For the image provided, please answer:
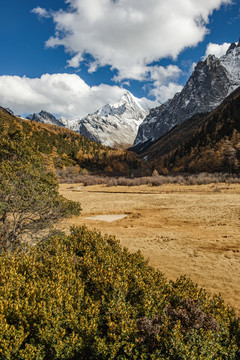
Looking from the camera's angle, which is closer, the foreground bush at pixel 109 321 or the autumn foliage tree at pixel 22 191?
the foreground bush at pixel 109 321

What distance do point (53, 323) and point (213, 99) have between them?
716 ft

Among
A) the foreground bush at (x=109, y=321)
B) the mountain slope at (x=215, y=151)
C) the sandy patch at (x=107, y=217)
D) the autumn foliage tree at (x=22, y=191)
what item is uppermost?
the mountain slope at (x=215, y=151)

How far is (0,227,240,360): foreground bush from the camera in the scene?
313 centimetres

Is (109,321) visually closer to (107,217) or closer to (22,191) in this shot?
(22,191)

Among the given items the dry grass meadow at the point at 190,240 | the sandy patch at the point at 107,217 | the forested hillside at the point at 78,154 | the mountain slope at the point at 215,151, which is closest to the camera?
the dry grass meadow at the point at 190,240

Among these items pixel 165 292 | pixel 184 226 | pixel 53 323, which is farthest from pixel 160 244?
pixel 53 323

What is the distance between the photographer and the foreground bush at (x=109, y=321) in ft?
10.3

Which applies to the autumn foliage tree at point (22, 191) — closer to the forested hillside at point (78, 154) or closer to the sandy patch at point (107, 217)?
the sandy patch at point (107, 217)

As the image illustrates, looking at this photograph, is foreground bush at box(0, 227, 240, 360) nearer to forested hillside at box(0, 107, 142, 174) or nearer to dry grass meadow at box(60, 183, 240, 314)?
dry grass meadow at box(60, 183, 240, 314)

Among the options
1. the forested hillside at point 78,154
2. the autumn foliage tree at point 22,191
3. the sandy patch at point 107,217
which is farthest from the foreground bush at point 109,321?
the forested hillside at point 78,154

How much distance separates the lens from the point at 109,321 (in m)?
3.46

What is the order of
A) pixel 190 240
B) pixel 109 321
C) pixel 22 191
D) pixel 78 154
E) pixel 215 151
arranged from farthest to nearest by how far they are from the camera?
pixel 78 154 → pixel 215 151 → pixel 190 240 → pixel 22 191 → pixel 109 321

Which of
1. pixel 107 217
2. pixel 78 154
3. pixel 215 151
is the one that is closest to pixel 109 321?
pixel 107 217

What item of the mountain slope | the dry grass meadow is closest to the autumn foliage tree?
the dry grass meadow
